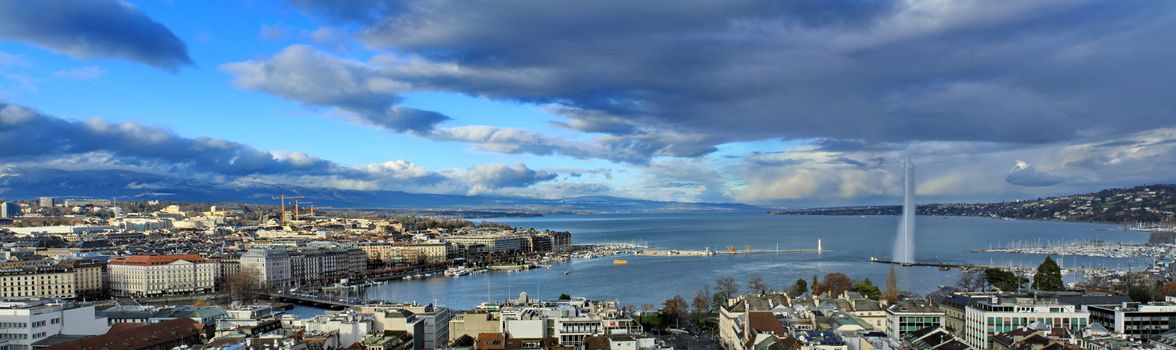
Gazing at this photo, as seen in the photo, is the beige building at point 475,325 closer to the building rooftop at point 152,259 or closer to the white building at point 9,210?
the building rooftop at point 152,259

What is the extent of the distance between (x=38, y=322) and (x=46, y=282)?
1086 inches

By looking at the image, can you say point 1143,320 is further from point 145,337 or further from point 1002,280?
point 145,337

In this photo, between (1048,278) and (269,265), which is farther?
(269,265)

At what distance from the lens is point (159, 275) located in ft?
173

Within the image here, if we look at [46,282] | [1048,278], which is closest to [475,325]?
[1048,278]

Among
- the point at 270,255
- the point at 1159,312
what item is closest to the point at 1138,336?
the point at 1159,312

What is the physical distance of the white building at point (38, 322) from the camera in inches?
924

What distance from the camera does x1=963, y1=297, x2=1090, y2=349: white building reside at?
83.7ft

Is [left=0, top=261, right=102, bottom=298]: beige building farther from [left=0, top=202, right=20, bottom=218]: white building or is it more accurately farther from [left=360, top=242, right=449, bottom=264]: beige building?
[left=0, top=202, right=20, bottom=218]: white building

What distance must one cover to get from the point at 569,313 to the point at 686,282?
30362 millimetres

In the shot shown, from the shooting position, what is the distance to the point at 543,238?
3907 inches

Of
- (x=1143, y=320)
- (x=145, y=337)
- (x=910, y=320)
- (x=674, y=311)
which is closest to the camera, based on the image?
(x=145, y=337)

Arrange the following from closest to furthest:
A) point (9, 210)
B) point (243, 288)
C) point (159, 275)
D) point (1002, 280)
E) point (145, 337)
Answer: point (145, 337) < point (1002, 280) < point (243, 288) < point (159, 275) < point (9, 210)

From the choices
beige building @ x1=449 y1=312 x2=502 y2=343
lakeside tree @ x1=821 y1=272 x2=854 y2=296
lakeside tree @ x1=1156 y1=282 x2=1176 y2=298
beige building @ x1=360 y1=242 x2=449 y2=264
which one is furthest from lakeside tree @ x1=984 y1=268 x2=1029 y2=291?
beige building @ x1=360 y1=242 x2=449 y2=264
